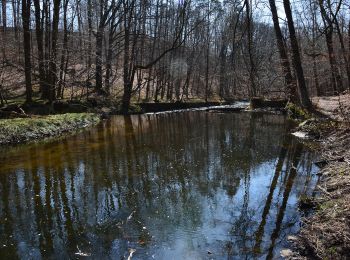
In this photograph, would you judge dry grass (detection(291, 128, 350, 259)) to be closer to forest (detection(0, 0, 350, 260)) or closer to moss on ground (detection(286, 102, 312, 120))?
forest (detection(0, 0, 350, 260))

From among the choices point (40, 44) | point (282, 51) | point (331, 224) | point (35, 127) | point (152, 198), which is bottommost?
point (152, 198)

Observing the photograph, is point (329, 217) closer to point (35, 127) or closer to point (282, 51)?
point (35, 127)

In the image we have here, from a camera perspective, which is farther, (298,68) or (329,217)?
(298,68)

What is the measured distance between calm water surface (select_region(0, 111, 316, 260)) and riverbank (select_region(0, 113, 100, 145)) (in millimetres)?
1442

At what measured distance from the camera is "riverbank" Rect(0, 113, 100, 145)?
15.7 meters

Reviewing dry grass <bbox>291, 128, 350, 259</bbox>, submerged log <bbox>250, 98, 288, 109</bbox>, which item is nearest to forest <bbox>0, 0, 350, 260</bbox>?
dry grass <bbox>291, 128, 350, 259</bbox>

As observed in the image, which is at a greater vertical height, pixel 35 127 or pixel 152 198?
pixel 35 127

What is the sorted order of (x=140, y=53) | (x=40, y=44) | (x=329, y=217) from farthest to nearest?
(x=140, y=53) → (x=40, y=44) → (x=329, y=217)

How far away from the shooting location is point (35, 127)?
17234mm

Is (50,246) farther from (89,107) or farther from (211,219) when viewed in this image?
(89,107)

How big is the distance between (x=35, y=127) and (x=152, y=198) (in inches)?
414

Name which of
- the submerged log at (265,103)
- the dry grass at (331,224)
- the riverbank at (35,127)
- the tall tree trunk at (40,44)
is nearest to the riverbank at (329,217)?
the dry grass at (331,224)

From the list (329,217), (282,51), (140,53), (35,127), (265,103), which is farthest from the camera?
(140,53)

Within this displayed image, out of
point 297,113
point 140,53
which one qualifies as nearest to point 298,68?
point 297,113
